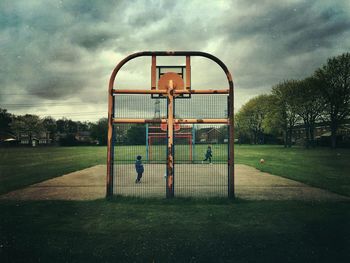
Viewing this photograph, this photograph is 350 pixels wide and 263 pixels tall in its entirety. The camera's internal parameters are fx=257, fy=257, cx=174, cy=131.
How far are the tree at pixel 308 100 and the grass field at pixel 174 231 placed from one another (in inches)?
1514

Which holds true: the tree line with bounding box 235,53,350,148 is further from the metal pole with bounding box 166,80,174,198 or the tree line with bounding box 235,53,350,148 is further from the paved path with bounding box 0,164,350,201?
the metal pole with bounding box 166,80,174,198

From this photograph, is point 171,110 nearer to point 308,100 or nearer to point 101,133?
point 308,100

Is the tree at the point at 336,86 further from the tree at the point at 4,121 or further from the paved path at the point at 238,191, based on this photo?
the tree at the point at 4,121

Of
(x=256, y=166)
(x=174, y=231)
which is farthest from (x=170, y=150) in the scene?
(x=256, y=166)

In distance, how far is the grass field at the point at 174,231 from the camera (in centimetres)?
410

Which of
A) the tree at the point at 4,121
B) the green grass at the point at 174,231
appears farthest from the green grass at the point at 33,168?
the tree at the point at 4,121

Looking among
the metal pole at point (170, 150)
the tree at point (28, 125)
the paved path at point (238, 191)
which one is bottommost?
the paved path at point (238, 191)

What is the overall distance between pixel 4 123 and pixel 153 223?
10330cm

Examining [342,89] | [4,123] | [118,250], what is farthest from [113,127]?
[4,123]

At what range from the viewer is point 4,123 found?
90.1m

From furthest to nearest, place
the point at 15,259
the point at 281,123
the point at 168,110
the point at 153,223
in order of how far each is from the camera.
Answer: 1. the point at 281,123
2. the point at 168,110
3. the point at 153,223
4. the point at 15,259

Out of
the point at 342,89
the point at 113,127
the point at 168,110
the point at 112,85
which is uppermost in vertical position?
the point at 342,89

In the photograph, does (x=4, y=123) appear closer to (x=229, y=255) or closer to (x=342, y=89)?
(x=342, y=89)

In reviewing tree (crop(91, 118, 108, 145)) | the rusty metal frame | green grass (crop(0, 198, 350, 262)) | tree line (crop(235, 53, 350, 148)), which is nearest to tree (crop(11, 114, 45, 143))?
tree (crop(91, 118, 108, 145))
